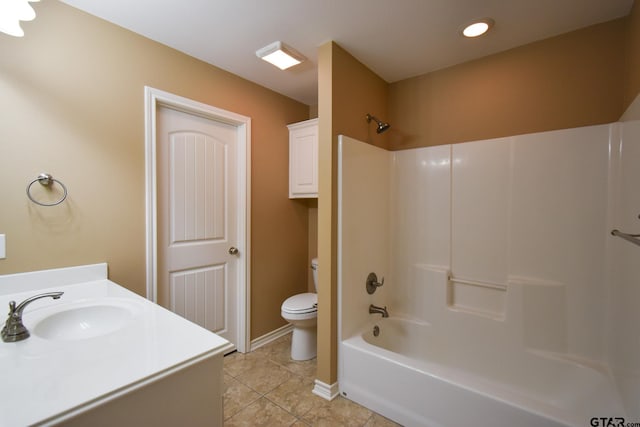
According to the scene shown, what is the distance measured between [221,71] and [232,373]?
2348 millimetres

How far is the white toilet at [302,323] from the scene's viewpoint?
7.29 feet

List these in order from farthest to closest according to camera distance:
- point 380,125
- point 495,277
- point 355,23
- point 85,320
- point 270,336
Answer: point 270,336 < point 380,125 < point 495,277 < point 355,23 < point 85,320

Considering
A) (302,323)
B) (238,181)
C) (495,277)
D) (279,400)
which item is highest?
(238,181)

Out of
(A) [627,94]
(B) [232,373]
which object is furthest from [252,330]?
(A) [627,94]

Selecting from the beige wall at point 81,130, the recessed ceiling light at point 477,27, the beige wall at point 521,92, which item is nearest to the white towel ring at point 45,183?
the beige wall at point 81,130

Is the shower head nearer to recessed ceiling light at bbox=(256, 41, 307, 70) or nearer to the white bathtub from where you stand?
recessed ceiling light at bbox=(256, 41, 307, 70)

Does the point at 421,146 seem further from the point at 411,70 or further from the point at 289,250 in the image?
the point at 289,250

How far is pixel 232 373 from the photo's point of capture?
211 centimetres

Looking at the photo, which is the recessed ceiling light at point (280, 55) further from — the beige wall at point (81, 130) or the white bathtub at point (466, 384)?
the white bathtub at point (466, 384)

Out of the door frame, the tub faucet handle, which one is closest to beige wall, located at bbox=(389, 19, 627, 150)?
the tub faucet handle

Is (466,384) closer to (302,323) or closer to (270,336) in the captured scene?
(302,323)

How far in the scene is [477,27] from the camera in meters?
1.69

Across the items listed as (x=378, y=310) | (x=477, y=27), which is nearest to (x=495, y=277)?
(x=378, y=310)

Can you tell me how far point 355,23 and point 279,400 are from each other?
2.41m
